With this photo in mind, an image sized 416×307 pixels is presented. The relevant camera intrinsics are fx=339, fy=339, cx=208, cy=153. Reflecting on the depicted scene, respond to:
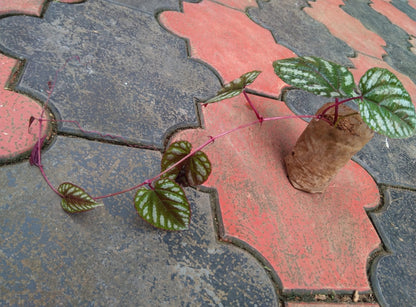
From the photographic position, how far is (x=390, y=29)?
83.0 inches

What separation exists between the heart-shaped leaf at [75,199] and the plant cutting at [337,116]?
44 cm

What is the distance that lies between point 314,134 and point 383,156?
0.45 meters

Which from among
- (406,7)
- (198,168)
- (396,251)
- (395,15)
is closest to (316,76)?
(198,168)

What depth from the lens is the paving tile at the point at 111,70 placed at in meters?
0.82

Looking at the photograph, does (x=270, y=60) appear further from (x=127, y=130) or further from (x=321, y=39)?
(x=127, y=130)

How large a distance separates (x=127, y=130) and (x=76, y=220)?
0.26 metres

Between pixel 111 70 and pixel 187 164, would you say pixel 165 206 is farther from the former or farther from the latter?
pixel 111 70

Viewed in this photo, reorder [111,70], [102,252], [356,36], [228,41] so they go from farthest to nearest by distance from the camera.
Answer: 1. [356,36]
2. [228,41]
3. [111,70]
4. [102,252]

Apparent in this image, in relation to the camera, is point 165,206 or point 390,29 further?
point 390,29

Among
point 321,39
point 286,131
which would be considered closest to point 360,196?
point 286,131

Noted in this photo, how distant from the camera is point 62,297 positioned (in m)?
0.54

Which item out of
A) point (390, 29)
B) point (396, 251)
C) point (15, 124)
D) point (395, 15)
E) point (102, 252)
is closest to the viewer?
point (102, 252)

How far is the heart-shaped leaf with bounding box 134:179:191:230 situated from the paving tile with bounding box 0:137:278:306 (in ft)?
0.18

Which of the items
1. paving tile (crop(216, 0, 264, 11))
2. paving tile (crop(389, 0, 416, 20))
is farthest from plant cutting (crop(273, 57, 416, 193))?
paving tile (crop(389, 0, 416, 20))
